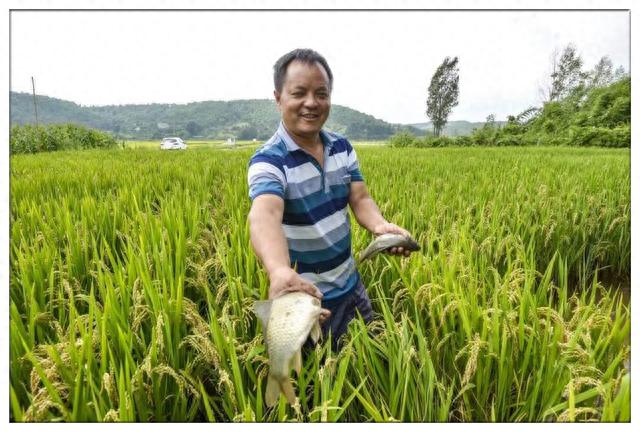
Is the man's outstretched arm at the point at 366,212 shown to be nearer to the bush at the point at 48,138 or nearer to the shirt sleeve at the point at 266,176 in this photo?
the shirt sleeve at the point at 266,176

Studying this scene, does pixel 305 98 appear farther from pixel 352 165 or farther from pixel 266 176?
pixel 352 165

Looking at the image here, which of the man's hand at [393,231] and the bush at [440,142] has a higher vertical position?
the bush at [440,142]

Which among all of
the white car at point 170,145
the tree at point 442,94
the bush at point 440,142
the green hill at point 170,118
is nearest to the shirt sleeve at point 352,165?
the white car at point 170,145

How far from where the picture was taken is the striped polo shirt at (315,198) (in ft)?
4.50

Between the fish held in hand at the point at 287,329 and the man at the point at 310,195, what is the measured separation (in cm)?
13

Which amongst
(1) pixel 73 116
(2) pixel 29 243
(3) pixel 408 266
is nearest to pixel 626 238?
(3) pixel 408 266

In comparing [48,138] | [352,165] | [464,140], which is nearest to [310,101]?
[352,165]

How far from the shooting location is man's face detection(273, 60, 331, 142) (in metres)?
1.33

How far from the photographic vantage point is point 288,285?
0.99m

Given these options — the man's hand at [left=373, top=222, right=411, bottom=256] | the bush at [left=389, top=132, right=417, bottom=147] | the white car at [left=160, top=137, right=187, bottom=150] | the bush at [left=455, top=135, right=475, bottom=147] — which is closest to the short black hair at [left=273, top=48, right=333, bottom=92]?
the man's hand at [left=373, top=222, right=411, bottom=256]

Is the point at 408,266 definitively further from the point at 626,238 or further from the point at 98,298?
the point at 626,238

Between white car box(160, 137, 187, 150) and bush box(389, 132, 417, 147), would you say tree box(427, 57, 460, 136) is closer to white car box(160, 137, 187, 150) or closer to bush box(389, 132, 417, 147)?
bush box(389, 132, 417, 147)

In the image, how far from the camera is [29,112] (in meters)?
25.8

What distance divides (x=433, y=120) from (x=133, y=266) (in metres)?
40.7
